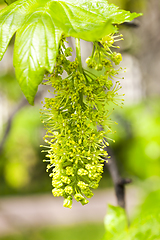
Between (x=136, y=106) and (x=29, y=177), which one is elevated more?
(x=136, y=106)

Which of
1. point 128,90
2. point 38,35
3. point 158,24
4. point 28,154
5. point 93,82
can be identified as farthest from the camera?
point 128,90

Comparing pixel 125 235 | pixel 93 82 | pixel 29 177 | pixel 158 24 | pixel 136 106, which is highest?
pixel 93 82

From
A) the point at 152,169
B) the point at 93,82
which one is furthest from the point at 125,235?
the point at 152,169

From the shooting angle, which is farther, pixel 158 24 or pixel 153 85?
pixel 153 85

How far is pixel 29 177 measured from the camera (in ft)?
29.3

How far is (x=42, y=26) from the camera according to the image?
783 millimetres

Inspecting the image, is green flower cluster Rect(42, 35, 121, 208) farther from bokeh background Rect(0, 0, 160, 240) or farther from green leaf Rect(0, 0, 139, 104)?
bokeh background Rect(0, 0, 160, 240)

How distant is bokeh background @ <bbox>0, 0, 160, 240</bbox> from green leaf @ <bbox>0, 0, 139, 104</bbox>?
10.3ft

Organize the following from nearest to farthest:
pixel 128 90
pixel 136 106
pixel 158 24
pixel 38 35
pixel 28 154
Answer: pixel 38 35
pixel 158 24
pixel 136 106
pixel 28 154
pixel 128 90

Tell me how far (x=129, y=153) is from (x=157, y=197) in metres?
5.97

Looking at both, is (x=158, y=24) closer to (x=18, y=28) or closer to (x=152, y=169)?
(x=152, y=169)

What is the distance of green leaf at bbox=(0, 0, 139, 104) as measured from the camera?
2.40 feet

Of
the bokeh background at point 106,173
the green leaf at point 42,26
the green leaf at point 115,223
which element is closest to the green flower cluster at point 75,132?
the green leaf at point 42,26

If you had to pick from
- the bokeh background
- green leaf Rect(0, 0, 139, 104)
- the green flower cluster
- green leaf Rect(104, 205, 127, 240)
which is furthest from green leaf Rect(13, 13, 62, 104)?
the bokeh background
